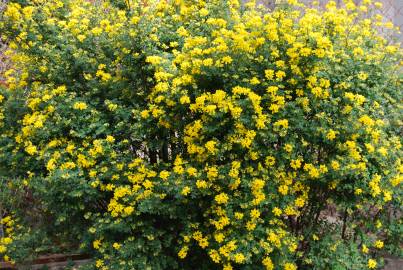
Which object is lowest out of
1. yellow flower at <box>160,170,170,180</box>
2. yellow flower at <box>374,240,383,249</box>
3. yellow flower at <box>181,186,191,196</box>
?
yellow flower at <box>374,240,383,249</box>

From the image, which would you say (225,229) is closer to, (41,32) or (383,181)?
(383,181)

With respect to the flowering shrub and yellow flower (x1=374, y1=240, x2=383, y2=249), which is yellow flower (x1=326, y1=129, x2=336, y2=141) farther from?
yellow flower (x1=374, y1=240, x2=383, y2=249)

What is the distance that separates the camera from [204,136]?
319cm

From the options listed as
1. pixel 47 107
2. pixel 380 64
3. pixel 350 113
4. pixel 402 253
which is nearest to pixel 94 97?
pixel 47 107

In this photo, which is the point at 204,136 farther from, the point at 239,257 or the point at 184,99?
the point at 239,257

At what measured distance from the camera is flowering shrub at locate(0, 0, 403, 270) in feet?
10.3

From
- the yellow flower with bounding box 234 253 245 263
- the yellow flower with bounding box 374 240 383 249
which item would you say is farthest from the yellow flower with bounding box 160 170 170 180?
the yellow flower with bounding box 374 240 383 249

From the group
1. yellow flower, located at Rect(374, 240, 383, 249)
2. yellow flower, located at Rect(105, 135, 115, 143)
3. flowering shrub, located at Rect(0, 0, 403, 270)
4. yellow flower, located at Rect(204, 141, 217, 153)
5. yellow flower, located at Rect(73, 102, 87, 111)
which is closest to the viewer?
yellow flower, located at Rect(204, 141, 217, 153)

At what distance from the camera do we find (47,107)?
11.6ft

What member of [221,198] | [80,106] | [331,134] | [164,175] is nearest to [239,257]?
[221,198]

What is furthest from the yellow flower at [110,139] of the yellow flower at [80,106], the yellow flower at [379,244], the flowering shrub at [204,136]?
the yellow flower at [379,244]

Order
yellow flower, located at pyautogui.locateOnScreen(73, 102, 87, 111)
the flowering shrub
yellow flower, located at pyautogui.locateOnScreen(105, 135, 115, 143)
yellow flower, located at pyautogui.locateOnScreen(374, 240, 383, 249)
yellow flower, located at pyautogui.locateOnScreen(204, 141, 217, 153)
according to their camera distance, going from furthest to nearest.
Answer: yellow flower, located at pyautogui.locateOnScreen(374, 240, 383, 249) < yellow flower, located at pyautogui.locateOnScreen(73, 102, 87, 111) < yellow flower, located at pyautogui.locateOnScreen(105, 135, 115, 143) < the flowering shrub < yellow flower, located at pyautogui.locateOnScreen(204, 141, 217, 153)

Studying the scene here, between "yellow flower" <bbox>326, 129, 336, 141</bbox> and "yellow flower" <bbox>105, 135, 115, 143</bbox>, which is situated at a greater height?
"yellow flower" <bbox>105, 135, 115, 143</bbox>

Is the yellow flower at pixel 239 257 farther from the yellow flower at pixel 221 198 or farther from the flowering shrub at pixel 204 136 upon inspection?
the yellow flower at pixel 221 198
